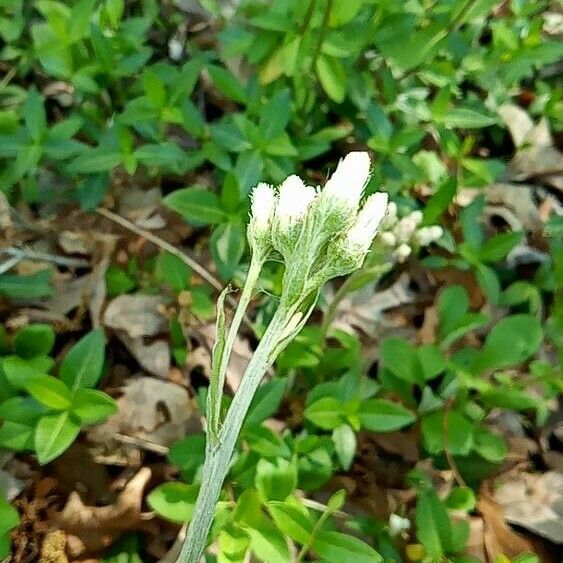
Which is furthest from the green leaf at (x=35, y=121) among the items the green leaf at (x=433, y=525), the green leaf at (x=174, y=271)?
the green leaf at (x=433, y=525)

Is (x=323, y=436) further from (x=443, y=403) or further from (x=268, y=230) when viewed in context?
(x=268, y=230)

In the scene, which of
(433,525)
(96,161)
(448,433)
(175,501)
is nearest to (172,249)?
(96,161)

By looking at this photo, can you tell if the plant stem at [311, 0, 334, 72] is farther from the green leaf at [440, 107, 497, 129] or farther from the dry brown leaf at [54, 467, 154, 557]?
the dry brown leaf at [54, 467, 154, 557]

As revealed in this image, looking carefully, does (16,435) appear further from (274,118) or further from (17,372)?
(274,118)

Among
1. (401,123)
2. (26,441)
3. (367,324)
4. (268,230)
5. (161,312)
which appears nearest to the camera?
(268,230)

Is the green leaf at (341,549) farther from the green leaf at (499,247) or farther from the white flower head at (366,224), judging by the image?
the green leaf at (499,247)

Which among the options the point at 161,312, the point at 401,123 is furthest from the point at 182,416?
the point at 401,123
